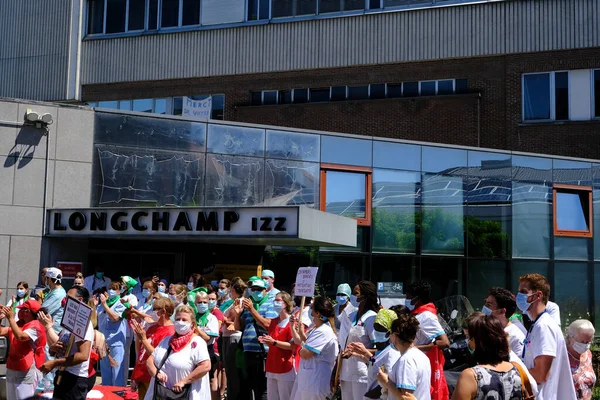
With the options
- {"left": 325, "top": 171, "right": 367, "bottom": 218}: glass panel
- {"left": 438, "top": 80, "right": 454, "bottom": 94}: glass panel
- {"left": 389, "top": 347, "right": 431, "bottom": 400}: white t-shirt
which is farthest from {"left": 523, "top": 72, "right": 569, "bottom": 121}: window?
{"left": 389, "top": 347, "right": 431, "bottom": 400}: white t-shirt

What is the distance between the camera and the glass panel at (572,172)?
28422 mm

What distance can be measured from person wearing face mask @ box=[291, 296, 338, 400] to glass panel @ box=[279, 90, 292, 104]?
91.8ft

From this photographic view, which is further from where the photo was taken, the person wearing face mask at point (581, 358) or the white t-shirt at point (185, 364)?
the white t-shirt at point (185, 364)

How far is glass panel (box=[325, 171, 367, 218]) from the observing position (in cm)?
2520

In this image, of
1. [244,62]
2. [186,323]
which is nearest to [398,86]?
[244,62]

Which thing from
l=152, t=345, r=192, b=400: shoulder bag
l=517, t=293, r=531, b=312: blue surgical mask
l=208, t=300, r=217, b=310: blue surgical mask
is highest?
l=517, t=293, r=531, b=312: blue surgical mask

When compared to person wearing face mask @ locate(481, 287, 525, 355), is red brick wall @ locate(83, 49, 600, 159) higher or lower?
higher

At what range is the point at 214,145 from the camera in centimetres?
2356

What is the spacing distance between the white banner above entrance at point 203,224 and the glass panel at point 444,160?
19.3 ft

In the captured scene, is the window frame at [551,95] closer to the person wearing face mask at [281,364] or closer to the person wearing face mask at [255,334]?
the person wearing face mask at [255,334]

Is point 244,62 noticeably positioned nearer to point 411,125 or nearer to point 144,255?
Answer: point 411,125

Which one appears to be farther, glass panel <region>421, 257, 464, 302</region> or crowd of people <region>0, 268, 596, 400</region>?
glass panel <region>421, 257, 464, 302</region>

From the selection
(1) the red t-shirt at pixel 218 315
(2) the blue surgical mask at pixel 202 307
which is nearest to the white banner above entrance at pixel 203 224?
(1) the red t-shirt at pixel 218 315

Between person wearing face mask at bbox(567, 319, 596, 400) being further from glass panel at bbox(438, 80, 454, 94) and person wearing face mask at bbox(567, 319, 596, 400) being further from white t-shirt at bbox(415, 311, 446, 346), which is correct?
glass panel at bbox(438, 80, 454, 94)
